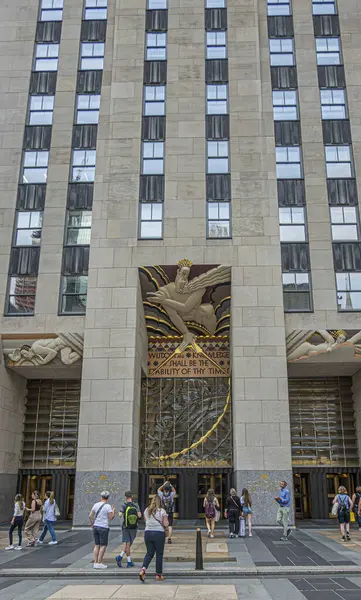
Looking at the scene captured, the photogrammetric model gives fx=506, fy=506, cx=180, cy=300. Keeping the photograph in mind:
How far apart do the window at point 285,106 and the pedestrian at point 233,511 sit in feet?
65.4

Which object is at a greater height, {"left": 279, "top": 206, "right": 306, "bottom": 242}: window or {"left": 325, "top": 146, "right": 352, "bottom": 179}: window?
{"left": 325, "top": 146, "right": 352, "bottom": 179}: window

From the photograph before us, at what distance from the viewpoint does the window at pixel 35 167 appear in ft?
88.5

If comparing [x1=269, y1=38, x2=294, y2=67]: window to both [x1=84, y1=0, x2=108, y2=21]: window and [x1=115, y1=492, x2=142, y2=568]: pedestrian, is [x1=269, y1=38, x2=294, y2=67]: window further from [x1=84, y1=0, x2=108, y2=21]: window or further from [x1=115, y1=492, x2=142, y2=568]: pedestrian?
[x1=115, y1=492, x2=142, y2=568]: pedestrian

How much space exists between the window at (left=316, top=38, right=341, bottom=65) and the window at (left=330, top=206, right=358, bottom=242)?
365 inches

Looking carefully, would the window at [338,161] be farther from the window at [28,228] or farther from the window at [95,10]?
the window at [95,10]

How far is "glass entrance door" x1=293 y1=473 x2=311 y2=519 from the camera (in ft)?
84.1

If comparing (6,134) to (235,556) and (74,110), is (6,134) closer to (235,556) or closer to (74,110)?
(74,110)

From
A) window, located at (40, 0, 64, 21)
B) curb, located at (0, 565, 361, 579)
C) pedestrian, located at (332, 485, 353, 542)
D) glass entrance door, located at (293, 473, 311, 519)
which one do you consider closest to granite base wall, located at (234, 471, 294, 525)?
pedestrian, located at (332, 485, 353, 542)

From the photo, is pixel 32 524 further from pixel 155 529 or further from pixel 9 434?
pixel 9 434

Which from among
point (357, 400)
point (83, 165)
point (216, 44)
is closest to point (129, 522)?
point (357, 400)

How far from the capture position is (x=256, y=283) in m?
24.0

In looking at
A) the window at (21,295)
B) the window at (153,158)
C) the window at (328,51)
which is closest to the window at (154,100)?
the window at (153,158)

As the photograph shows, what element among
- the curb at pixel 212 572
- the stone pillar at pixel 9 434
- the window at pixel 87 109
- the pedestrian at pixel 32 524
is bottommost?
the curb at pixel 212 572

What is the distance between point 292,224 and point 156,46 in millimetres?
13277
